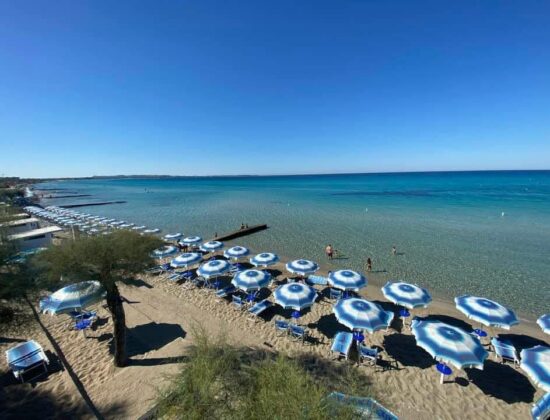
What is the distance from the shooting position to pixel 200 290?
47.3ft

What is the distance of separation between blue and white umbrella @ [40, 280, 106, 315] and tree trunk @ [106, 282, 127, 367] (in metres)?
0.56

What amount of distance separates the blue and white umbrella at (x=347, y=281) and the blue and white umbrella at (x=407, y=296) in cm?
125

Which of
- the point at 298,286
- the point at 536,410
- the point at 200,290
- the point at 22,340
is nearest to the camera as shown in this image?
the point at 536,410

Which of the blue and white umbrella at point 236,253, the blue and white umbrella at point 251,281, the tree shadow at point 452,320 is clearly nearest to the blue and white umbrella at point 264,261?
the blue and white umbrella at point 236,253

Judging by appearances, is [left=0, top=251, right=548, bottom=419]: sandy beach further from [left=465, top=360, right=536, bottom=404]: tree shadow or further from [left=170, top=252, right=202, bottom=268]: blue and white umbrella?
[left=170, top=252, right=202, bottom=268]: blue and white umbrella

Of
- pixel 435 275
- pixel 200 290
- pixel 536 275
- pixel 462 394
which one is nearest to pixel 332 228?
pixel 435 275

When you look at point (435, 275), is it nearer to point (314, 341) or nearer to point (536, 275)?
point (536, 275)

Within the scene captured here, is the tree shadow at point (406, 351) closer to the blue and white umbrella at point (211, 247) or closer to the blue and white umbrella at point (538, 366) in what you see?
the blue and white umbrella at point (538, 366)

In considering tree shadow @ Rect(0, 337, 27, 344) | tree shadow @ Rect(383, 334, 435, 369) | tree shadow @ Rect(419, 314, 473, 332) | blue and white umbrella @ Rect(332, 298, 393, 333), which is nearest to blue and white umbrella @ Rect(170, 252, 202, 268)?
tree shadow @ Rect(0, 337, 27, 344)

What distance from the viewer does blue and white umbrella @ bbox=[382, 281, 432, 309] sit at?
9992mm

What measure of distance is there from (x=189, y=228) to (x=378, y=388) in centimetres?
2906

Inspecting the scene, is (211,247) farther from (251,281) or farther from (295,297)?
(295,297)

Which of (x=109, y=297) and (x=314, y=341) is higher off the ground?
(x=109, y=297)

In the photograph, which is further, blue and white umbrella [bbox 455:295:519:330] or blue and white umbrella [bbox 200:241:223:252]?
blue and white umbrella [bbox 200:241:223:252]
